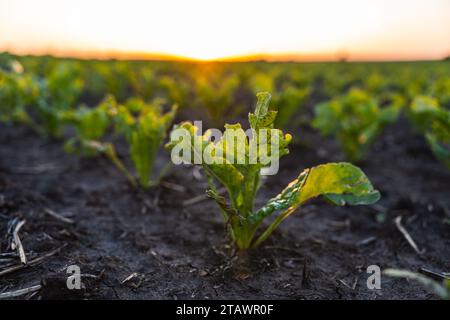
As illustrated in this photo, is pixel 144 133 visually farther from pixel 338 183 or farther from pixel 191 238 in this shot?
pixel 338 183

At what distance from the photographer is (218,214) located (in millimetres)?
3123

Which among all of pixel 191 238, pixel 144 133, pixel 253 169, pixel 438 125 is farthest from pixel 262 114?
pixel 438 125

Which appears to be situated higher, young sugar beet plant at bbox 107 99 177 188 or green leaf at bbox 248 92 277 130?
green leaf at bbox 248 92 277 130

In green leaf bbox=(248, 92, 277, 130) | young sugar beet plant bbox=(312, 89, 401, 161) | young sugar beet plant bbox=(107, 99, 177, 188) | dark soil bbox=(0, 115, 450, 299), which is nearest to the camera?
green leaf bbox=(248, 92, 277, 130)

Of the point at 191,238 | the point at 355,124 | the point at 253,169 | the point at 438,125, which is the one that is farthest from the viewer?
the point at 355,124

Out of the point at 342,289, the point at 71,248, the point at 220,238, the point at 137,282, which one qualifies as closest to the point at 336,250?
the point at 342,289

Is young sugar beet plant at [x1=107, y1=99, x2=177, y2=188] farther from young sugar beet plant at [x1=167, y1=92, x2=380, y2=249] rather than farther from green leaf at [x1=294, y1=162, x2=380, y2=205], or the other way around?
green leaf at [x1=294, y1=162, x2=380, y2=205]

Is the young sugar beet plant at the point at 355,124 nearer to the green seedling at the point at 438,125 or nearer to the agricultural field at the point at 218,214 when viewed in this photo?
the agricultural field at the point at 218,214

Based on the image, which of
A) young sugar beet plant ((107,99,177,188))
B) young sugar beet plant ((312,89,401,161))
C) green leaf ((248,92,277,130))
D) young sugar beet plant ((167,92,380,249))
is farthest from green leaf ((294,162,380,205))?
young sugar beet plant ((312,89,401,161))

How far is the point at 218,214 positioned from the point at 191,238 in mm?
475

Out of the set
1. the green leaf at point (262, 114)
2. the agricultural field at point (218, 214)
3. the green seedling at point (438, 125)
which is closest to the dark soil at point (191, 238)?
the agricultural field at point (218, 214)

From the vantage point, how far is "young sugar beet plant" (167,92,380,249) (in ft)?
6.53

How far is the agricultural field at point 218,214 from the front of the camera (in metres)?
2.10
